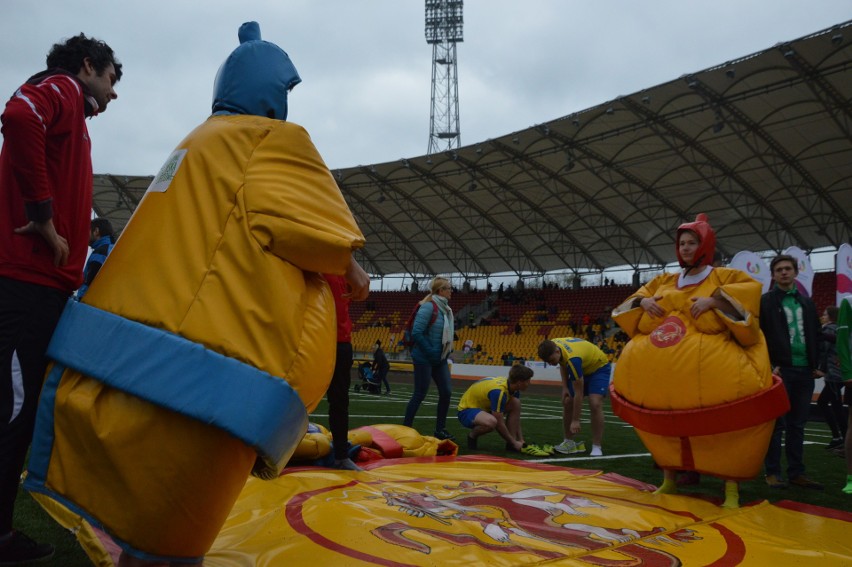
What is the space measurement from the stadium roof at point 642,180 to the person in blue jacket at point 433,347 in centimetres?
1337

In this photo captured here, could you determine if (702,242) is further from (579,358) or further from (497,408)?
(497,408)

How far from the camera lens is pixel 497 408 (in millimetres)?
6898

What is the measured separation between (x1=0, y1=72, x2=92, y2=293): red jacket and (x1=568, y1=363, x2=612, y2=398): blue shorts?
5.26m

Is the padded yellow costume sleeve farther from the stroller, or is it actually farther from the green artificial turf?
the stroller

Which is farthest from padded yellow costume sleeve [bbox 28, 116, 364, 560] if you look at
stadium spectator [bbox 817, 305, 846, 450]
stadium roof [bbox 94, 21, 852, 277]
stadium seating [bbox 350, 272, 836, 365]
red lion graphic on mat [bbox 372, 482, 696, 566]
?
stadium seating [bbox 350, 272, 836, 365]

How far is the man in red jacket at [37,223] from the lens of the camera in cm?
210

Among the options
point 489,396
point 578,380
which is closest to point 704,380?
point 578,380

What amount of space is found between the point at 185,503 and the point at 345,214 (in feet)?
2.99

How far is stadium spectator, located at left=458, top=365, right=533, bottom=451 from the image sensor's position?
6.76m

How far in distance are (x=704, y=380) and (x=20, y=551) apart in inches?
138

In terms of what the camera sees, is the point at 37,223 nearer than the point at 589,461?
Yes

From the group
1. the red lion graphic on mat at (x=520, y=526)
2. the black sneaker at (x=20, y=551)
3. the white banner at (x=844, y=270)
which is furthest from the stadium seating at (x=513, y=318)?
the black sneaker at (x=20, y=551)

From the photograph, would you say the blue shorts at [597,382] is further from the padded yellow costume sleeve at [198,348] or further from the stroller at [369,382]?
the stroller at [369,382]

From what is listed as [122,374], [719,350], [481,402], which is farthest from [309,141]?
[481,402]
